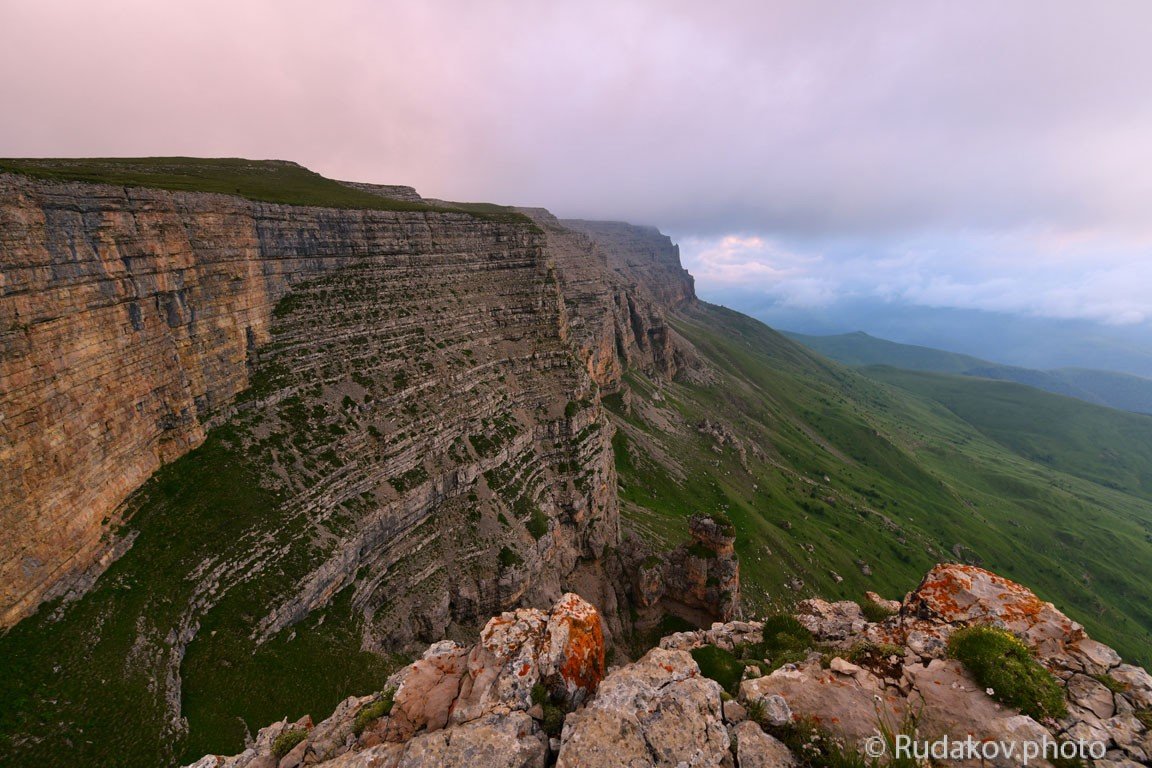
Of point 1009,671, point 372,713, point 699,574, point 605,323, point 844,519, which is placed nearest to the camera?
point 1009,671

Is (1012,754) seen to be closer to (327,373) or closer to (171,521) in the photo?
(171,521)

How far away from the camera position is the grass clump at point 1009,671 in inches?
441

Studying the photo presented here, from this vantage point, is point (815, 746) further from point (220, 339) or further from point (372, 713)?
point (220, 339)

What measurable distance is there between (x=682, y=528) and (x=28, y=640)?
8259 cm

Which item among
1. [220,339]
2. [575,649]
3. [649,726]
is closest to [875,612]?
[649,726]

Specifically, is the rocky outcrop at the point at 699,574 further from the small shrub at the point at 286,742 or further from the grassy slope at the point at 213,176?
the grassy slope at the point at 213,176

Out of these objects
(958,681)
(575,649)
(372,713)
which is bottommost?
(372,713)

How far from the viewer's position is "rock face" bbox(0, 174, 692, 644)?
1041 inches

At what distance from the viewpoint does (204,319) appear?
134 feet

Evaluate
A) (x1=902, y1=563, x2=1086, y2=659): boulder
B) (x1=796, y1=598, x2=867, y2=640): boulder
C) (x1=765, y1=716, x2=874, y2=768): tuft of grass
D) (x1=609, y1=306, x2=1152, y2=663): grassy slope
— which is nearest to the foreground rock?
(x1=765, y1=716, x2=874, y2=768): tuft of grass

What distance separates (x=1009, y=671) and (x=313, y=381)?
5524cm

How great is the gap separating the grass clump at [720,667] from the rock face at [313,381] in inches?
1296

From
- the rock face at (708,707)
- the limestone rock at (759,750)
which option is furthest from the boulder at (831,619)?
the limestone rock at (759,750)

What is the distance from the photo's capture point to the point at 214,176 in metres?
62.4
